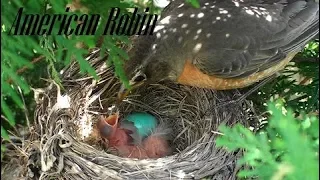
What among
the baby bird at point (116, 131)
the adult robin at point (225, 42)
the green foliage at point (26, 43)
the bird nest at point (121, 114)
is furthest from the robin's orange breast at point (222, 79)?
the green foliage at point (26, 43)

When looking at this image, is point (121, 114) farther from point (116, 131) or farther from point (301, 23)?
point (301, 23)

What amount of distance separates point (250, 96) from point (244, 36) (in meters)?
0.39

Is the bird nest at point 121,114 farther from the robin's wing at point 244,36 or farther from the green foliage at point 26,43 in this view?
the green foliage at point 26,43

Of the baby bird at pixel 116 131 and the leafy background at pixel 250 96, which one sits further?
the baby bird at pixel 116 131

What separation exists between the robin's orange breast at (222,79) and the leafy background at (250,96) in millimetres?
83

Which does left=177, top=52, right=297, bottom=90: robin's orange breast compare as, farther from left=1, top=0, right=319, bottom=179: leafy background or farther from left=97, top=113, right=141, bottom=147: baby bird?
left=97, top=113, right=141, bottom=147: baby bird

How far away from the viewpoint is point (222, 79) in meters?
2.35

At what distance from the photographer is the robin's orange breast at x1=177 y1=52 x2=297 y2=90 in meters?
2.36

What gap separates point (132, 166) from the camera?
2.18 metres

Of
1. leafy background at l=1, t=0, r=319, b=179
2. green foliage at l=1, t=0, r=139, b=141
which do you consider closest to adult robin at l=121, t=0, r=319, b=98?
leafy background at l=1, t=0, r=319, b=179

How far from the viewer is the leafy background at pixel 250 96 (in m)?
0.88

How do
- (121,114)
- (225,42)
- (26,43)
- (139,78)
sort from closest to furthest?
(26,43) < (225,42) < (139,78) < (121,114)

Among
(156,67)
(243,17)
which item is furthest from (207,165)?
(243,17)

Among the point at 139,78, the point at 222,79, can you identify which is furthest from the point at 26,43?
the point at 222,79
